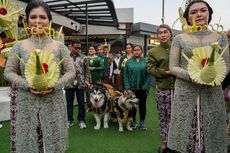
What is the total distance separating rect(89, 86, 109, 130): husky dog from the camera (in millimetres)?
6695

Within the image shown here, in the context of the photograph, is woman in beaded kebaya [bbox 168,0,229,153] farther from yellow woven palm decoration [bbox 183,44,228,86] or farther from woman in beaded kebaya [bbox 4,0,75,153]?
woman in beaded kebaya [bbox 4,0,75,153]

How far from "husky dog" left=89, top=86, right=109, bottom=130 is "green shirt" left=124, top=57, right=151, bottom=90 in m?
0.55

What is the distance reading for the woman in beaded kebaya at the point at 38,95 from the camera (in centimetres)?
258

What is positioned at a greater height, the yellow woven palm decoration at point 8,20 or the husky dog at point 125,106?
the yellow woven palm decoration at point 8,20

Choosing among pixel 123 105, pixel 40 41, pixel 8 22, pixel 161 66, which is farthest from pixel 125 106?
pixel 40 41

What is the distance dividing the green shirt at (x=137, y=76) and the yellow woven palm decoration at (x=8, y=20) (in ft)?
8.48

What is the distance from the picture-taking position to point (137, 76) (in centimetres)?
636

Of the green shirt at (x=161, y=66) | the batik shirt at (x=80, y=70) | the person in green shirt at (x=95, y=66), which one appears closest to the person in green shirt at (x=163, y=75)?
the green shirt at (x=161, y=66)

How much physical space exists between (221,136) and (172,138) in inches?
14.6

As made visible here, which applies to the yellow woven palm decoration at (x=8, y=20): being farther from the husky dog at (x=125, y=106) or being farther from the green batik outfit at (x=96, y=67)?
the green batik outfit at (x=96, y=67)

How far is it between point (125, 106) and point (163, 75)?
1.94m

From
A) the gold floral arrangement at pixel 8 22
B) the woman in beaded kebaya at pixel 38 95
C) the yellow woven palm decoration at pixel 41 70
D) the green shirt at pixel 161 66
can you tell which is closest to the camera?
the yellow woven palm decoration at pixel 41 70

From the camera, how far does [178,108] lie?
9.06 feet

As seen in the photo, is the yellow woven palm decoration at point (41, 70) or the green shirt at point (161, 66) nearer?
the yellow woven palm decoration at point (41, 70)
